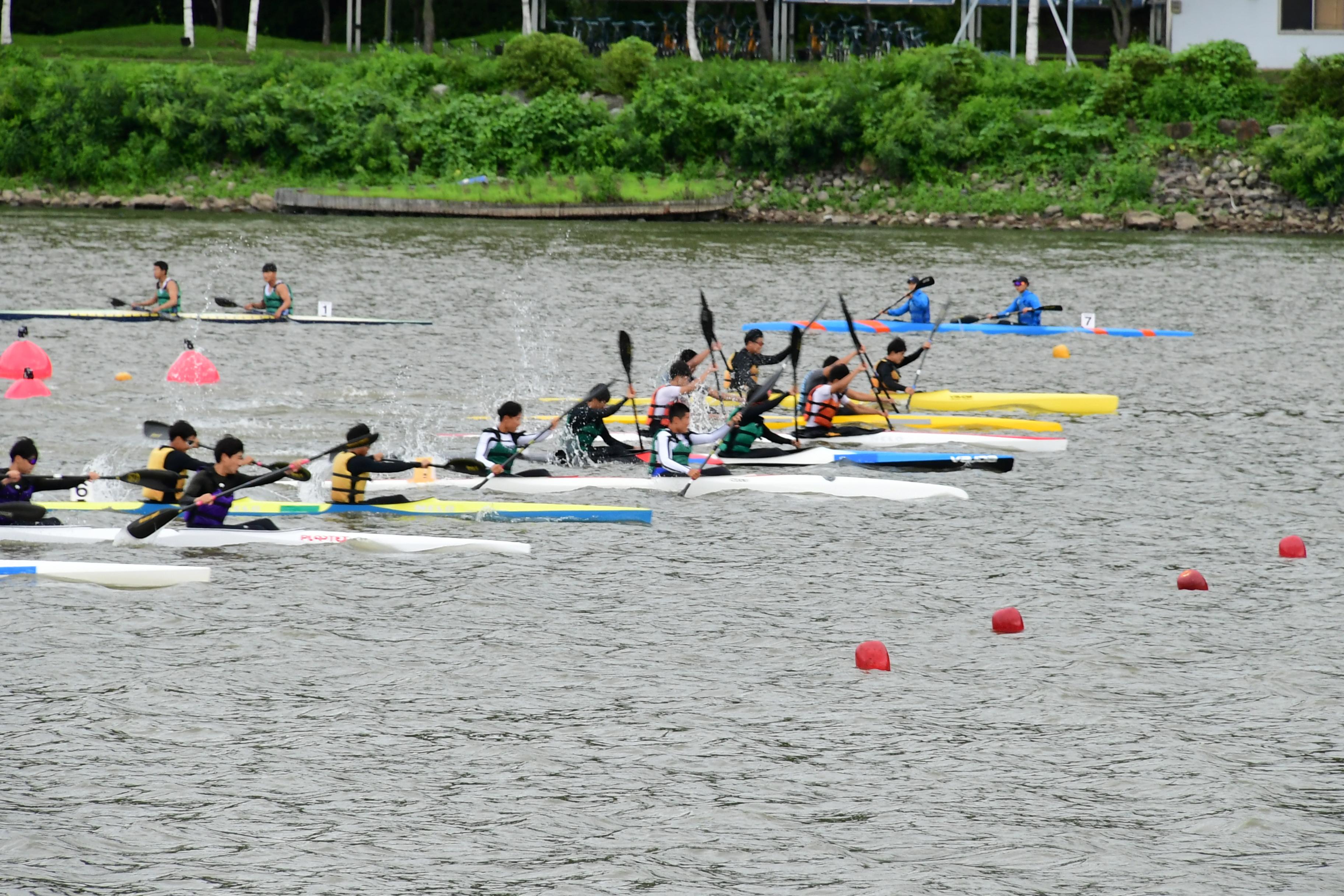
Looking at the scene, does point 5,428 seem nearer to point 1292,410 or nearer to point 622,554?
point 622,554

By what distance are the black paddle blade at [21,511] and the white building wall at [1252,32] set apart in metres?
47.2

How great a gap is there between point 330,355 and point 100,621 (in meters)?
13.5

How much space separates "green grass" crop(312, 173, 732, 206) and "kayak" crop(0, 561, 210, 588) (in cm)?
3722

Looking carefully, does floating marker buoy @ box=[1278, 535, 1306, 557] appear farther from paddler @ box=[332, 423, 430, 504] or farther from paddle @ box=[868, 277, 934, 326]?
paddle @ box=[868, 277, 934, 326]

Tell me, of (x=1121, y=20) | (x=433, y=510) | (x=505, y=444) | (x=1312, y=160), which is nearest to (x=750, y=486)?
(x=505, y=444)

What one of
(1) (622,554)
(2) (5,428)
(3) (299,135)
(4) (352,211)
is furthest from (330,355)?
(3) (299,135)

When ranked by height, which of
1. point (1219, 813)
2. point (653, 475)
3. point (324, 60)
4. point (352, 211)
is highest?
point (324, 60)

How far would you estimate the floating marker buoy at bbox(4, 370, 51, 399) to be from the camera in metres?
20.8

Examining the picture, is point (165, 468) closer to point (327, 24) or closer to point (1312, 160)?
point (1312, 160)

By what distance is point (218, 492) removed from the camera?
45.9 feet

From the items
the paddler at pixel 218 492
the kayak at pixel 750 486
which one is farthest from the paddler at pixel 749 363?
the paddler at pixel 218 492

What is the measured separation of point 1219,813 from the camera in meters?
9.16

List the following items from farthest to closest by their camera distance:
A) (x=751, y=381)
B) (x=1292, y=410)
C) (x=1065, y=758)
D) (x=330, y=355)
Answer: (x=330, y=355) < (x=1292, y=410) < (x=751, y=381) < (x=1065, y=758)

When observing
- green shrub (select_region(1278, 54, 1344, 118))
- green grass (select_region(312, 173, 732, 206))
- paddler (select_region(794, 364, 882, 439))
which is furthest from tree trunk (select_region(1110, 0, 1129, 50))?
paddler (select_region(794, 364, 882, 439))
